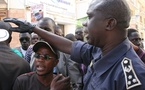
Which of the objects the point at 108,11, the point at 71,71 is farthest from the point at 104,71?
the point at 71,71

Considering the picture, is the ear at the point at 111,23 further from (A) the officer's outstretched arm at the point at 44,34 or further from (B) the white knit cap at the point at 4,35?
(B) the white knit cap at the point at 4,35

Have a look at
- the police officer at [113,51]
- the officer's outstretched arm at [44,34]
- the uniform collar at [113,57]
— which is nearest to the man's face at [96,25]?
the police officer at [113,51]

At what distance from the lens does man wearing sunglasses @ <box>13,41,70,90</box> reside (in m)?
2.10

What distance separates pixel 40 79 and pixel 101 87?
34.6 inches

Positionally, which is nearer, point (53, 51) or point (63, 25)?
point (53, 51)

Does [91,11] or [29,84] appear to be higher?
[91,11]

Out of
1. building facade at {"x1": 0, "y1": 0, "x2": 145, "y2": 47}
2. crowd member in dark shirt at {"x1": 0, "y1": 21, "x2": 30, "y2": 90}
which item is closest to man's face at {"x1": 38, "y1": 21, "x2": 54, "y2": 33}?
crowd member in dark shirt at {"x1": 0, "y1": 21, "x2": 30, "y2": 90}

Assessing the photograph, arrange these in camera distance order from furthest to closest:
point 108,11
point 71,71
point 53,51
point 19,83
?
point 71,71 < point 53,51 < point 19,83 < point 108,11

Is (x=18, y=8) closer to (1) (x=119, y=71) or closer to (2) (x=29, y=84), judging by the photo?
(2) (x=29, y=84)

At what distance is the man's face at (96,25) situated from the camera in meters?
1.52

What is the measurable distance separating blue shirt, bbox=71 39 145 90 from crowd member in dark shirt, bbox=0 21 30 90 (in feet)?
2.74

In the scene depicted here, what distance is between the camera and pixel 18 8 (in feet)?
36.7

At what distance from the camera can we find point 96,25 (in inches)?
60.5

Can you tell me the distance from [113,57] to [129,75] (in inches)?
7.5
